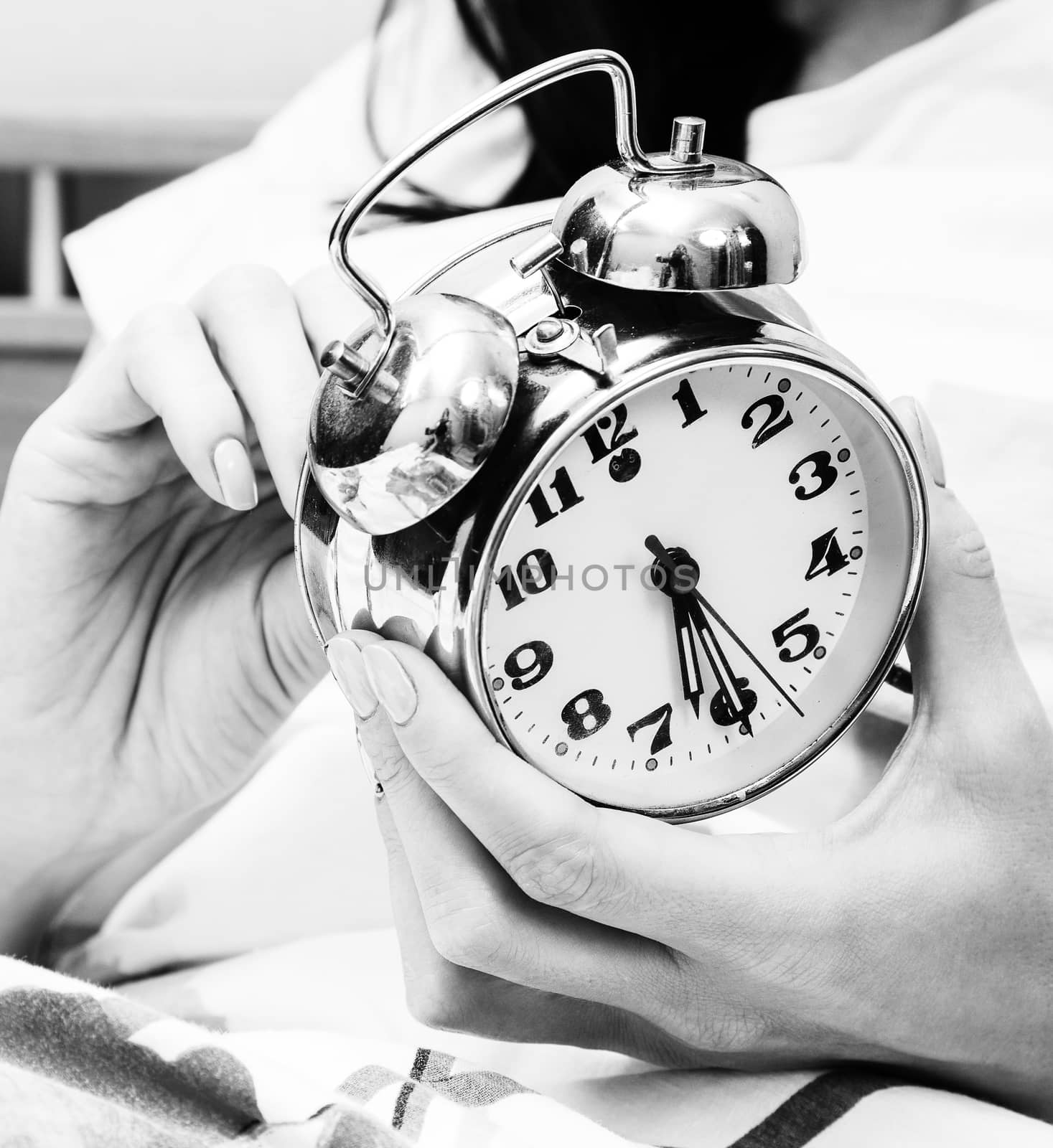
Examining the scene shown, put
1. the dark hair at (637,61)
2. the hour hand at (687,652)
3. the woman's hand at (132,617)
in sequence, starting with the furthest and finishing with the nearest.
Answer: the dark hair at (637,61) → the woman's hand at (132,617) → the hour hand at (687,652)

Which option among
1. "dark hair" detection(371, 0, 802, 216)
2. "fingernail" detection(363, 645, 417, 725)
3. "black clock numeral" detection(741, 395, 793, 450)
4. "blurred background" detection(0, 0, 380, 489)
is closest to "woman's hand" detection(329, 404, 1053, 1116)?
"fingernail" detection(363, 645, 417, 725)

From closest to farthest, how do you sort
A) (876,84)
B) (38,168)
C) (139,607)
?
(139,607) < (876,84) < (38,168)

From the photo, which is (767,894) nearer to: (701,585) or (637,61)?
(701,585)

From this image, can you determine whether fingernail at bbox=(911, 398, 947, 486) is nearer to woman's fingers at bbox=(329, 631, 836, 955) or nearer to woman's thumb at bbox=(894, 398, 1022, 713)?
woman's thumb at bbox=(894, 398, 1022, 713)

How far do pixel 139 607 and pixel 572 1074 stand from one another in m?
0.50

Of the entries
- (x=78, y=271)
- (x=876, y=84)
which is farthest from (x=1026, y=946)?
(x=78, y=271)

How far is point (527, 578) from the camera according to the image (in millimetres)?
605

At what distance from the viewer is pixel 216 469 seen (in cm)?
75

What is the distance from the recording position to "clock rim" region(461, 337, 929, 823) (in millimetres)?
559

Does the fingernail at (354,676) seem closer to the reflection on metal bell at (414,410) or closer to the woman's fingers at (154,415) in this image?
the reflection on metal bell at (414,410)

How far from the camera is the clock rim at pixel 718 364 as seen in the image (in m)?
0.56

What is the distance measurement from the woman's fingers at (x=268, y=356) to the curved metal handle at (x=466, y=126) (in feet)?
0.59

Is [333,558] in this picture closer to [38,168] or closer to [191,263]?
[191,263]

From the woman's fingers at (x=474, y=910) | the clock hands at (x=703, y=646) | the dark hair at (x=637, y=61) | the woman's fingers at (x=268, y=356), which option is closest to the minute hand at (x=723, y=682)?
the clock hands at (x=703, y=646)
